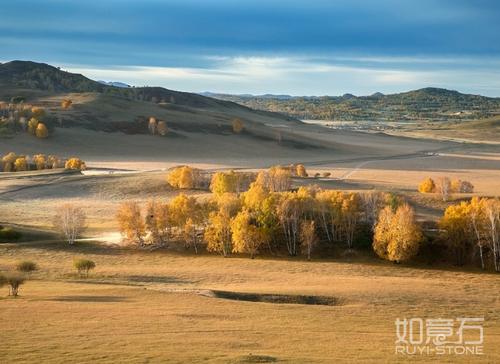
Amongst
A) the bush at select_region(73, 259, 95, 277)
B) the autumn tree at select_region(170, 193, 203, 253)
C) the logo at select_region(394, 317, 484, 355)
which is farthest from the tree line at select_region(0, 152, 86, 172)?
the logo at select_region(394, 317, 484, 355)

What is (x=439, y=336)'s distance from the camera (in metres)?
25.8

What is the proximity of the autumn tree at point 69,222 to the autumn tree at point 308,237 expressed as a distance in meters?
21.0

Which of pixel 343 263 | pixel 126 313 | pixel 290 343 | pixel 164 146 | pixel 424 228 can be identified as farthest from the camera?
pixel 164 146

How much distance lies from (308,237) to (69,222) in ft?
72.6

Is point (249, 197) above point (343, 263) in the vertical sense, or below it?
above

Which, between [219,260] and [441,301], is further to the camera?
[219,260]

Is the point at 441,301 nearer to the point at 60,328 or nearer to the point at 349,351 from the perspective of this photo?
the point at 349,351

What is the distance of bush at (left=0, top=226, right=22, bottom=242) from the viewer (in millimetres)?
58125

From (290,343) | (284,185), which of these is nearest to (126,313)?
(290,343)

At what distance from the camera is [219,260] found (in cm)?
5350

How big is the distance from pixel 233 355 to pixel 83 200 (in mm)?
68801

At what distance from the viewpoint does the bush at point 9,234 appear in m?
58.1

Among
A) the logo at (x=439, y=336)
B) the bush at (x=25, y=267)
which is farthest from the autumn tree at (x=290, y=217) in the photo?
the logo at (x=439, y=336)

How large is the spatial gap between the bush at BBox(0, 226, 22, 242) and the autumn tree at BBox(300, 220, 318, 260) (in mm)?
26129
